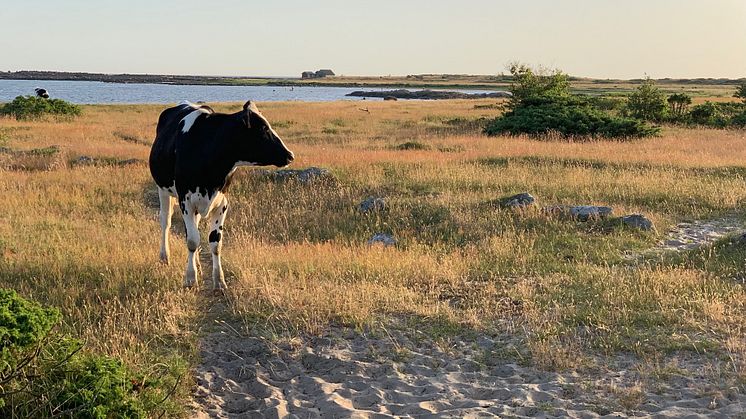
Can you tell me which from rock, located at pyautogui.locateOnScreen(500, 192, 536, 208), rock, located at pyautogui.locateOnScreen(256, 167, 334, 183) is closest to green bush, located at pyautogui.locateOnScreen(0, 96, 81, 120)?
rock, located at pyautogui.locateOnScreen(256, 167, 334, 183)

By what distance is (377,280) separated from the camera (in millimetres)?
8219

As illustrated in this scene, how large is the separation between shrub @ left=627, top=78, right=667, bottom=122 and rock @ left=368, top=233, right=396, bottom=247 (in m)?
32.9

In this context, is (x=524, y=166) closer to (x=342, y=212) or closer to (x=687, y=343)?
(x=342, y=212)

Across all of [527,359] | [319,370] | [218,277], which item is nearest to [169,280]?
[218,277]

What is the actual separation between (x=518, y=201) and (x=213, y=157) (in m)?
7.54

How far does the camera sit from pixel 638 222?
11.9m

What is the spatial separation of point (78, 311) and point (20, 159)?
15022mm

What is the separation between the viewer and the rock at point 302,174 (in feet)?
52.7

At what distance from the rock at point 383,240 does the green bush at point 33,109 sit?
31530 millimetres

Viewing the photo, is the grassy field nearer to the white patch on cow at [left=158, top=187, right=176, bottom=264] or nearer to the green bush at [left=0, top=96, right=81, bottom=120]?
the white patch on cow at [left=158, top=187, right=176, bottom=264]

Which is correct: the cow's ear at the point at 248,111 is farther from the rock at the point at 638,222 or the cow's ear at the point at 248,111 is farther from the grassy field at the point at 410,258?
the rock at the point at 638,222

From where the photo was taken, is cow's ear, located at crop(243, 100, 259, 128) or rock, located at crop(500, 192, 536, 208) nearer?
cow's ear, located at crop(243, 100, 259, 128)

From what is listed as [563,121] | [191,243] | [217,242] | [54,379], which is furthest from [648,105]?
[54,379]

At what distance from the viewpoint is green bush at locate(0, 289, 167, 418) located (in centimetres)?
452
